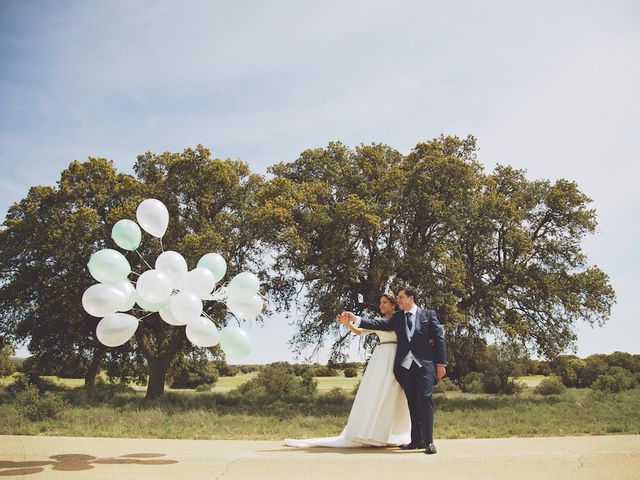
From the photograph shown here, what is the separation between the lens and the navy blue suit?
5949 millimetres

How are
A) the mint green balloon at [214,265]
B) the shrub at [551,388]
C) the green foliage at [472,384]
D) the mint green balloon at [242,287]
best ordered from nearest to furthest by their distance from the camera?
the mint green balloon at [242,287] → the mint green balloon at [214,265] → the shrub at [551,388] → the green foliage at [472,384]

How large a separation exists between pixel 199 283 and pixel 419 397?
10.2 ft

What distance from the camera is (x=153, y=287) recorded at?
5652 millimetres

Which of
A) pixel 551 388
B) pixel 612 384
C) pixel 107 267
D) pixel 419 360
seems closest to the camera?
pixel 107 267

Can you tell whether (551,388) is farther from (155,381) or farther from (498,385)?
(155,381)

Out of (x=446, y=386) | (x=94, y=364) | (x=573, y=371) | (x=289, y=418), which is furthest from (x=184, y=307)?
(x=446, y=386)

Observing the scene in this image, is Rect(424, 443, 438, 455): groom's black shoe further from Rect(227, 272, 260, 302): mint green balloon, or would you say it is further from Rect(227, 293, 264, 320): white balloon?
Rect(227, 272, 260, 302): mint green balloon

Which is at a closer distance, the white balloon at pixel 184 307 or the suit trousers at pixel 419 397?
the white balloon at pixel 184 307

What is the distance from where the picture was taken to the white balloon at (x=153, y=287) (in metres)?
5.63

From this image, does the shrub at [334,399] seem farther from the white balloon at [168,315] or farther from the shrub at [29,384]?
the white balloon at [168,315]

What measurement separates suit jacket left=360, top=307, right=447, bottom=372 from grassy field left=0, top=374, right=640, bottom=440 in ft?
15.9

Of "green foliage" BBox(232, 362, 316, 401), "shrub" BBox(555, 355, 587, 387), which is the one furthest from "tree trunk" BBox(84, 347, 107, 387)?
"shrub" BBox(555, 355, 587, 387)

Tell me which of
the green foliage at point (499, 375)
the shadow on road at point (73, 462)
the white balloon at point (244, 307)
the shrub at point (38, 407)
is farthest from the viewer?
the green foliage at point (499, 375)

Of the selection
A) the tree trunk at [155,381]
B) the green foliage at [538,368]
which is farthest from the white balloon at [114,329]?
the green foliage at [538,368]
